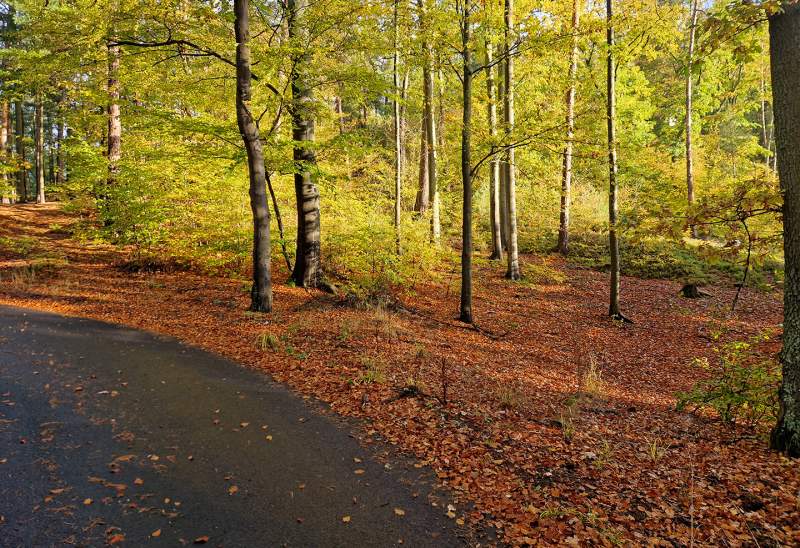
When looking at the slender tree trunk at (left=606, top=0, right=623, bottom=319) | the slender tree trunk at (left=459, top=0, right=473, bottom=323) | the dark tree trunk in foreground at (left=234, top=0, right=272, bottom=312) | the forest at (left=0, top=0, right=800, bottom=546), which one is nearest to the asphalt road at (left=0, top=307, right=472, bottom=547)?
the forest at (left=0, top=0, right=800, bottom=546)

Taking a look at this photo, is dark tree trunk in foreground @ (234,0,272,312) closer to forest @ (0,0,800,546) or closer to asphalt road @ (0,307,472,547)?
forest @ (0,0,800,546)

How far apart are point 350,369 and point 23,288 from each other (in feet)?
35.1

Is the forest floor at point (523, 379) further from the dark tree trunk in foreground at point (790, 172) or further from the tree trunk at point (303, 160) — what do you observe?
the tree trunk at point (303, 160)

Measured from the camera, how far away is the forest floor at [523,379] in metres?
4.30

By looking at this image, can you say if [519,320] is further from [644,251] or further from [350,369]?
[644,251]

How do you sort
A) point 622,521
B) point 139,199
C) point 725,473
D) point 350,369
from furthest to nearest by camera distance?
point 139,199
point 350,369
point 725,473
point 622,521

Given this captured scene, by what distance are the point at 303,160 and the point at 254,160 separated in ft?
5.87

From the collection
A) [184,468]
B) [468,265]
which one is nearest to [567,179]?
[468,265]

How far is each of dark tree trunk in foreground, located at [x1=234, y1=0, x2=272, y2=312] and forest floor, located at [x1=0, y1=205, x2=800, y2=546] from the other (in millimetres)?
720

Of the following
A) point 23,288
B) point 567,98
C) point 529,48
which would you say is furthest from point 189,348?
point 567,98

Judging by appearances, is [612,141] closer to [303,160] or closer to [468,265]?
[468,265]

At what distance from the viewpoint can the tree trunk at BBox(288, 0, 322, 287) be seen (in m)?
11.0

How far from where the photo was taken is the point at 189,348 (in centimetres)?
845

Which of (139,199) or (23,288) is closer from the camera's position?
(23,288)
